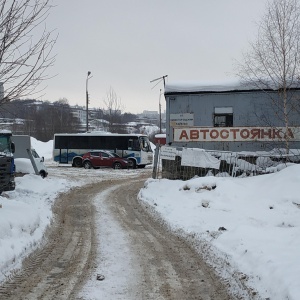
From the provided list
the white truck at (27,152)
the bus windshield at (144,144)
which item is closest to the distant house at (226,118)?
the white truck at (27,152)

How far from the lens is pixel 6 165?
14633 millimetres

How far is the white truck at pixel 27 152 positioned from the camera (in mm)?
22766

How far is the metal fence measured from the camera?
16.0m

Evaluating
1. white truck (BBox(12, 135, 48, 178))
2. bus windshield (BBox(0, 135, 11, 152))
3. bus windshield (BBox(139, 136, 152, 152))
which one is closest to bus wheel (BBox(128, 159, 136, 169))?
bus windshield (BBox(139, 136, 152, 152))

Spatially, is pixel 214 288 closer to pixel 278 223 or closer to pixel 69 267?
pixel 69 267

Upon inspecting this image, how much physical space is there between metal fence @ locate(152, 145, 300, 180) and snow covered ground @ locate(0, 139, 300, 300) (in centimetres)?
119

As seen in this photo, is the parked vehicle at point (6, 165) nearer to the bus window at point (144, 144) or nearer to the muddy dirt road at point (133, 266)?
the muddy dirt road at point (133, 266)

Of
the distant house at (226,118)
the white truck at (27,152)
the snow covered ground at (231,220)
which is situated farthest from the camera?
the white truck at (27,152)

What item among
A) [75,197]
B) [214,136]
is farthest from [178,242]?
[214,136]

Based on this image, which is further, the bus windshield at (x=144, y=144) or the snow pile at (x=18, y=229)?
the bus windshield at (x=144, y=144)

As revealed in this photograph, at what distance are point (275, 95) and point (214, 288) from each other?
1469 centimetres

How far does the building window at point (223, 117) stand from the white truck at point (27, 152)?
9.90 meters

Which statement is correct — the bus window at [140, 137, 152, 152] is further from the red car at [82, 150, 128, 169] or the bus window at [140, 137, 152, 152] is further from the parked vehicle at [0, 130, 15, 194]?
the parked vehicle at [0, 130, 15, 194]

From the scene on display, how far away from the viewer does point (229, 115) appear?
20.4 metres
